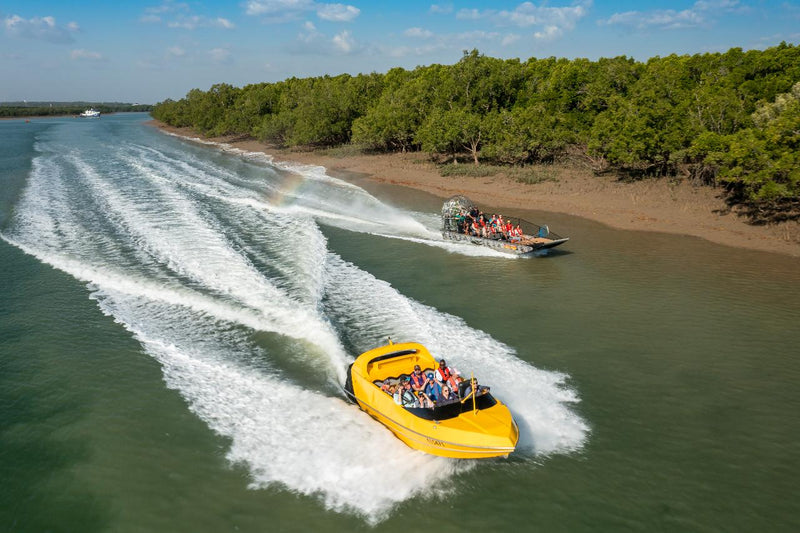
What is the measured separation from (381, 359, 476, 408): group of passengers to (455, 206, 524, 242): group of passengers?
16.9 meters

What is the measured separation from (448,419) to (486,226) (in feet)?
64.3

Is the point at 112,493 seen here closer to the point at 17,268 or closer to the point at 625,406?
the point at 625,406

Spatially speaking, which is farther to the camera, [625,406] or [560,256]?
[560,256]

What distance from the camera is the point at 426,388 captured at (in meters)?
13.8

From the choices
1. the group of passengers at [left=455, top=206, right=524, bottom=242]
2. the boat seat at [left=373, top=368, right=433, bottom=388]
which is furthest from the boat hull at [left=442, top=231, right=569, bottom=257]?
the boat seat at [left=373, top=368, right=433, bottom=388]

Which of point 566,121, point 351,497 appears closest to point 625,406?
point 351,497

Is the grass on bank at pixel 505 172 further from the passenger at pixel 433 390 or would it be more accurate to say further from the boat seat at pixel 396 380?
the passenger at pixel 433 390

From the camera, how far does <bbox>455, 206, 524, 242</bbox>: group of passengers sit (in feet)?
98.4

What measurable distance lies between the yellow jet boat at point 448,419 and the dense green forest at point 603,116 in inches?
960

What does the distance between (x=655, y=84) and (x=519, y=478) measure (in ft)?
130

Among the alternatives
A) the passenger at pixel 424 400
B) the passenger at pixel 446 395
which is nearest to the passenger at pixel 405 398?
the passenger at pixel 424 400

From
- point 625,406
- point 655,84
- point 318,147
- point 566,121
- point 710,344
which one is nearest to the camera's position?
point 625,406

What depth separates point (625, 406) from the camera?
589 inches

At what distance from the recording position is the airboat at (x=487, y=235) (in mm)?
28781
